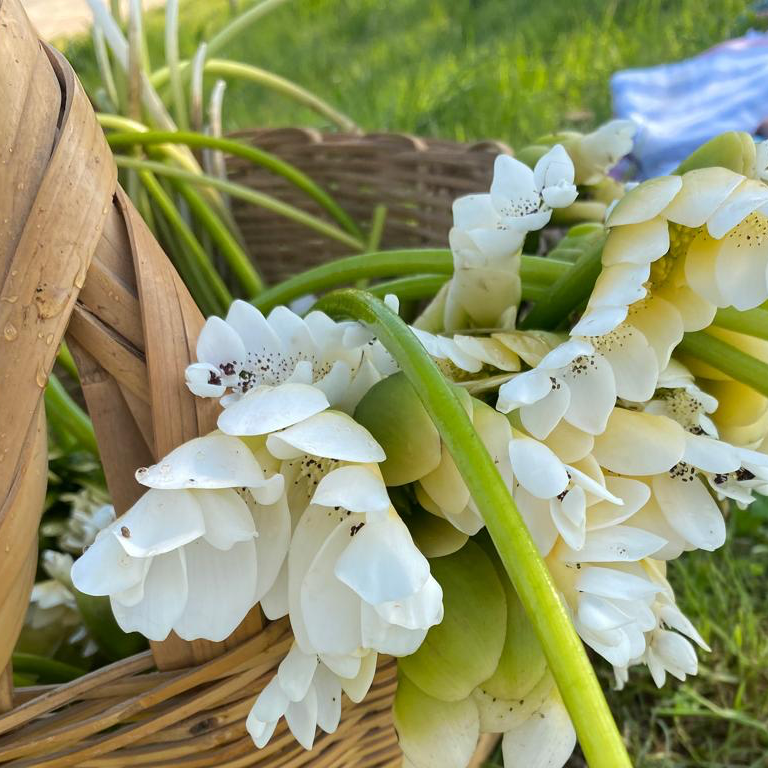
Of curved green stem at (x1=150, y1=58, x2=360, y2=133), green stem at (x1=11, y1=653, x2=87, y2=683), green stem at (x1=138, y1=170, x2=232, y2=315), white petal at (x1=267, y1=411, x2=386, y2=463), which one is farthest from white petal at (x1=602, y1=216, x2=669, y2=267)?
curved green stem at (x1=150, y1=58, x2=360, y2=133)

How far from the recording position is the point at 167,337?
1.07 feet

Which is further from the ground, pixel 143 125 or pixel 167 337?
pixel 167 337

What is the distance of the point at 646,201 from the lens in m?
0.31

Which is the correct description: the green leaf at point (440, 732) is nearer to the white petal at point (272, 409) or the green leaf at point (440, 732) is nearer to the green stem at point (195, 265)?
the white petal at point (272, 409)

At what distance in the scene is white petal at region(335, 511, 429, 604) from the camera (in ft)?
0.90

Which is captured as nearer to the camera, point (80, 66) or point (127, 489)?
point (127, 489)

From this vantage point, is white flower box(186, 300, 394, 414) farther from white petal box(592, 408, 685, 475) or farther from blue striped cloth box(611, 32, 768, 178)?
blue striped cloth box(611, 32, 768, 178)

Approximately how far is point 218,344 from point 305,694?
0.13 metres

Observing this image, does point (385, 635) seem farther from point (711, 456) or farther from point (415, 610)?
point (711, 456)

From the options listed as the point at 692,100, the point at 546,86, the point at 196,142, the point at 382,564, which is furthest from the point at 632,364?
the point at 546,86

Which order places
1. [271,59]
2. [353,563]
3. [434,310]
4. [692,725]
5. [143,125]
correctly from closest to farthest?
[353,563] → [434,310] → [692,725] → [143,125] → [271,59]

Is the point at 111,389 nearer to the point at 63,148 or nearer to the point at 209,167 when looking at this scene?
the point at 63,148

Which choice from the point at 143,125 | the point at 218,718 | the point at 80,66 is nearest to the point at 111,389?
the point at 218,718

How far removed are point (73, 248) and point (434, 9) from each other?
6.39 ft
